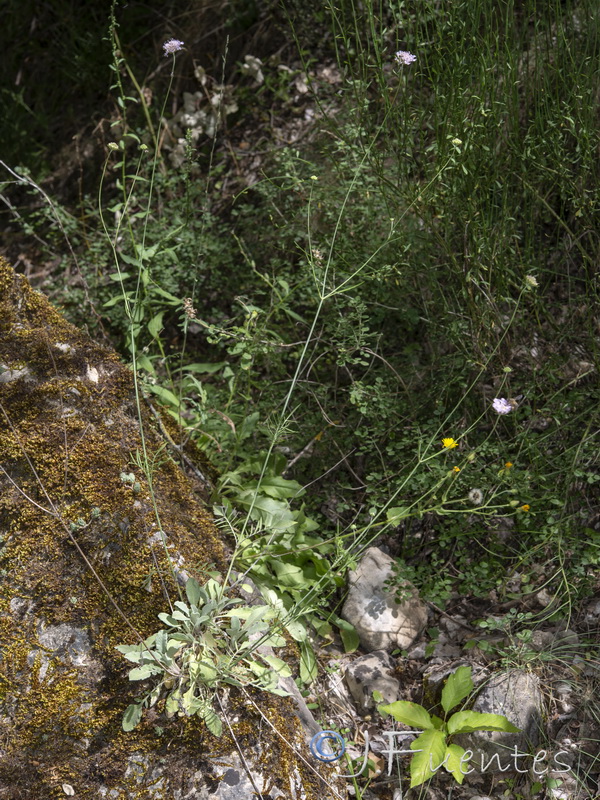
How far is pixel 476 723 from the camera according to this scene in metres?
2.03

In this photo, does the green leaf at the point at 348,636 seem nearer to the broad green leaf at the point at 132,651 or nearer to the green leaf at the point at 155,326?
the broad green leaf at the point at 132,651

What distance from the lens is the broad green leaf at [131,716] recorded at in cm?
170

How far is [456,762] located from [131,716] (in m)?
0.90

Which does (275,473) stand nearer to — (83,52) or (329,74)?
(329,74)

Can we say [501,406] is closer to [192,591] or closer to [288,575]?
[288,575]

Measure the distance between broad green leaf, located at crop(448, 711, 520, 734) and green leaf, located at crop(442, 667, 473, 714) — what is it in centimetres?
4

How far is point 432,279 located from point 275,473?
2.90ft

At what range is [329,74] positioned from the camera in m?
3.70

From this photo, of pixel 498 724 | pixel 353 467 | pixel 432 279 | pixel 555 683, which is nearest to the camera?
pixel 498 724

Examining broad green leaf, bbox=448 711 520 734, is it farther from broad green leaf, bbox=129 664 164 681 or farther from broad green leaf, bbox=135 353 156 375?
broad green leaf, bbox=135 353 156 375

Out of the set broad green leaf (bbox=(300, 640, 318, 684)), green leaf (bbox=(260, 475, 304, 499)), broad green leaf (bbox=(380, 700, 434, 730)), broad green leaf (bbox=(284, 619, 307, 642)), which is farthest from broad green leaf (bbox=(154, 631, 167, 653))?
green leaf (bbox=(260, 475, 304, 499))

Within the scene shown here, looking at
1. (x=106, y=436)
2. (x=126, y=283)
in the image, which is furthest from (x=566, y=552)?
(x=126, y=283)

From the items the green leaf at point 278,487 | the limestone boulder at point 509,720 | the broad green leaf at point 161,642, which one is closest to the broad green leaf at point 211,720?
the broad green leaf at point 161,642

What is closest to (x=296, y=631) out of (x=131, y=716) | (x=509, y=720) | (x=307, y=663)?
(x=307, y=663)
